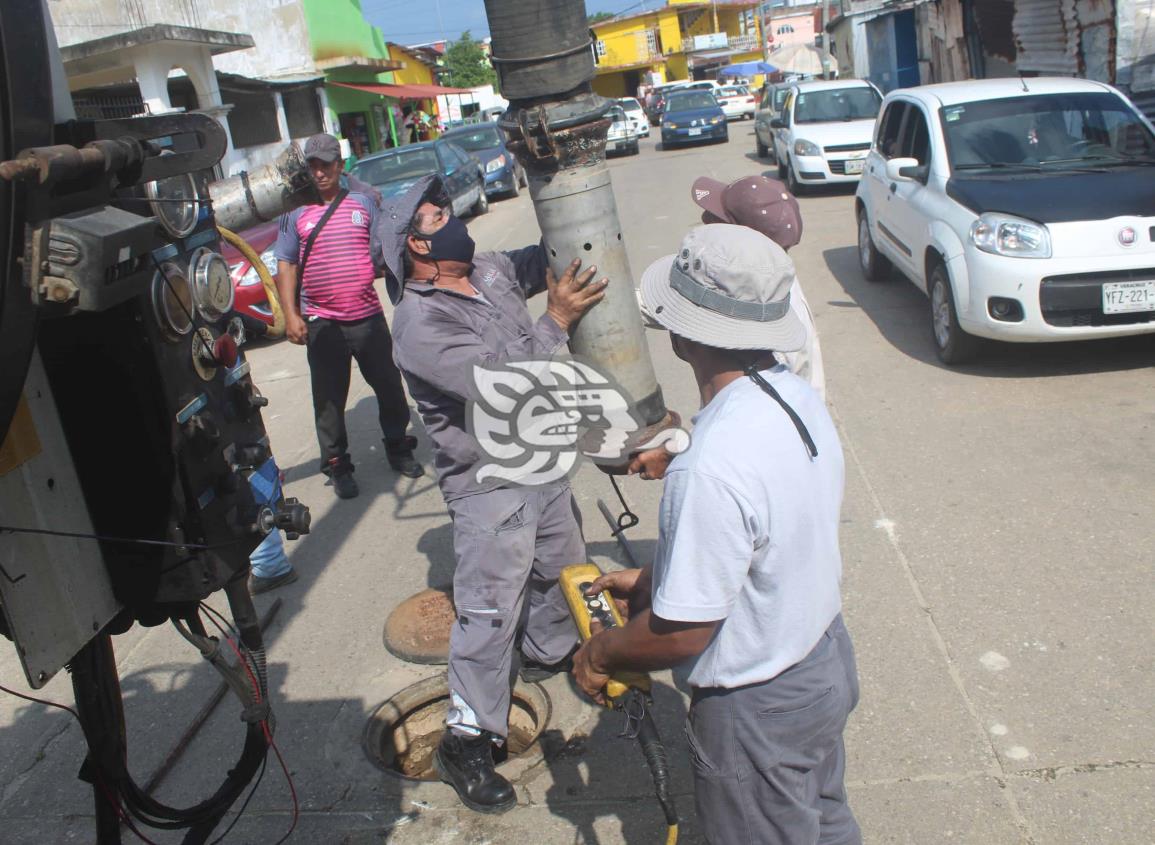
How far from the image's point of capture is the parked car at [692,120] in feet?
88.7

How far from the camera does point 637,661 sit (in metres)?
2.13

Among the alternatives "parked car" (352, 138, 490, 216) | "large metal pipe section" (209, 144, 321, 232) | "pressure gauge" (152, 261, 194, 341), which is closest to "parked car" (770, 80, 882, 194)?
"parked car" (352, 138, 490, 216)

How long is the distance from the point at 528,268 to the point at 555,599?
127cm

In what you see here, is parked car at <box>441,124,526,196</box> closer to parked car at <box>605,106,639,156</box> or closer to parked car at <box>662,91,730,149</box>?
parked car at <box>605,106,639,156</box>

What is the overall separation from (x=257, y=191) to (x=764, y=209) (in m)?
1.70

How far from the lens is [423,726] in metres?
3.91

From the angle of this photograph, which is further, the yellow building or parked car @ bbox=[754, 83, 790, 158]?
the yellow building

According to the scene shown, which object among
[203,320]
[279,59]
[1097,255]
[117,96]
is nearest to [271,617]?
[203,320]

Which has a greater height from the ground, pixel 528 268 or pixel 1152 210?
pixel 528 268

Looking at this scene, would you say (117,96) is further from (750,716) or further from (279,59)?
(750,716)

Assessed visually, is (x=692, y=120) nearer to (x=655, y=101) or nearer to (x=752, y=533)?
(x=655, y=101)

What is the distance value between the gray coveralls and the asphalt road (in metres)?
0.48

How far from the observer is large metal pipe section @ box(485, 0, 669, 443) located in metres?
2.41

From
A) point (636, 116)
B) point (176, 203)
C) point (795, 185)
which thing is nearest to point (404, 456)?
point (176, 203)
